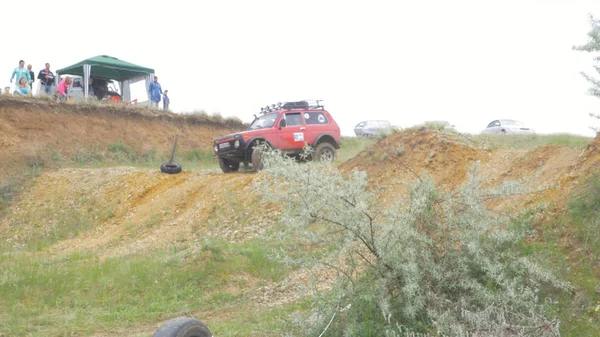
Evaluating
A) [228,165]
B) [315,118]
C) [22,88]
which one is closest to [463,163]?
[315,118]

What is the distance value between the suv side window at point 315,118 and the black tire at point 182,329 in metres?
13.4

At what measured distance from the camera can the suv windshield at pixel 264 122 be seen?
738 inches

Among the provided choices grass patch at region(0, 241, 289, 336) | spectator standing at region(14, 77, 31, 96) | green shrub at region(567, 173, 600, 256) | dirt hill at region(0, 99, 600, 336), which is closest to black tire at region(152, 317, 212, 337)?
grass patch at region(0, 241, 289, 336)

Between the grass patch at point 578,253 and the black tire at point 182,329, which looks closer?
the black tire at point 182,329

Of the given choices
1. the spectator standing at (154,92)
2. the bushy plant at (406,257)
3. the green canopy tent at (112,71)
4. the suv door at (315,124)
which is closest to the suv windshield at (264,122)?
the suv door at (315,124)

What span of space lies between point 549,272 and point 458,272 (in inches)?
34.8

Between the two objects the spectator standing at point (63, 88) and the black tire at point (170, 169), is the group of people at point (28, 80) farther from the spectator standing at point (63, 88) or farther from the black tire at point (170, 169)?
the black tire at point (170, 169)

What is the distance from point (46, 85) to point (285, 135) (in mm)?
13600

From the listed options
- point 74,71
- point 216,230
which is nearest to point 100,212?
point 216,230

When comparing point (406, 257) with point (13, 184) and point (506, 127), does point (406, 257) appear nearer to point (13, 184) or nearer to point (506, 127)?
point (13, 184)

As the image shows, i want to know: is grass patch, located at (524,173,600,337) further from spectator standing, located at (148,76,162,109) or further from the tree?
spectator standing, located at (148,76,162,109)

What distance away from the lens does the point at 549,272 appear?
6.09 m

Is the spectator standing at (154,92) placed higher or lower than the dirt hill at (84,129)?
higher

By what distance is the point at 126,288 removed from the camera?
34.1 feet
